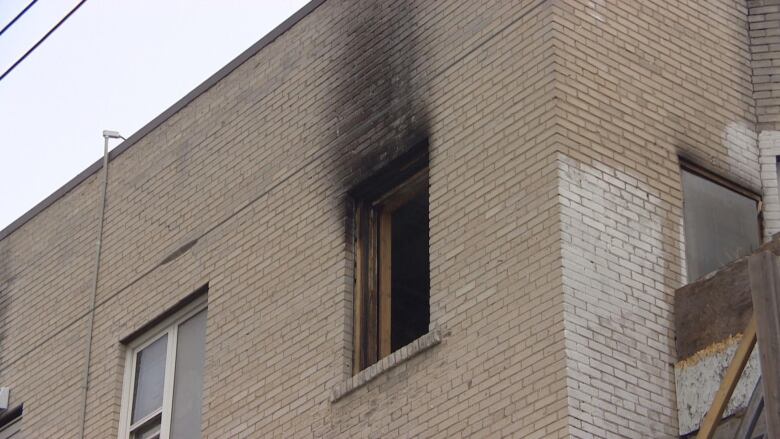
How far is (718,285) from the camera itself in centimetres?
1263

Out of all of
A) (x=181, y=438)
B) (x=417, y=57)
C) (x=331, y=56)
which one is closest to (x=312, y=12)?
(x=331, y=56)

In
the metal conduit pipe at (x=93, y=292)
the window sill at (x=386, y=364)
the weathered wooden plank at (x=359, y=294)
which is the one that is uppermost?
the metal conduit pipe at (x=93, y=292)

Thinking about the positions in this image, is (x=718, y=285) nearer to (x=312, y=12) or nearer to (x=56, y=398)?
(x=312, y=12)

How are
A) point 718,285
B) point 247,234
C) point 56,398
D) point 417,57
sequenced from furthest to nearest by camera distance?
point 56,398
point 247,234
point 417,57
point 718,285

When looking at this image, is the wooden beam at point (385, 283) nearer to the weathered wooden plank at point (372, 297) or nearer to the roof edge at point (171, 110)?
the weathered wooden plank at point (372, 297)

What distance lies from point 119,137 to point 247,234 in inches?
143

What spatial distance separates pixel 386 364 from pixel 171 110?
18.1 feet

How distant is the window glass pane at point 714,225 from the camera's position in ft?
44.3

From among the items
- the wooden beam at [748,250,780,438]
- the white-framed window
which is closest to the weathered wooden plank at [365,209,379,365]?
the white-framed window

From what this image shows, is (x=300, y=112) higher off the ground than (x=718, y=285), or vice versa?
(x=300, y=112)

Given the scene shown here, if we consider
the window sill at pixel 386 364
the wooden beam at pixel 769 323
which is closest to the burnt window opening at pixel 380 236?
the window sill at pixel 386 364

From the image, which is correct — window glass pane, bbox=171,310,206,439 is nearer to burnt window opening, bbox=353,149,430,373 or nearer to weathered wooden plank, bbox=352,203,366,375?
burnt window opening, bbox=353,149,430,373

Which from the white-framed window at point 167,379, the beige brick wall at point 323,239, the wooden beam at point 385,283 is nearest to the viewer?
the beige brick wall at point 323,239

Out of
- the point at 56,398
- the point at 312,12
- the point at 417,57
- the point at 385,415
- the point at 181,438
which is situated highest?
the point at 312,12
